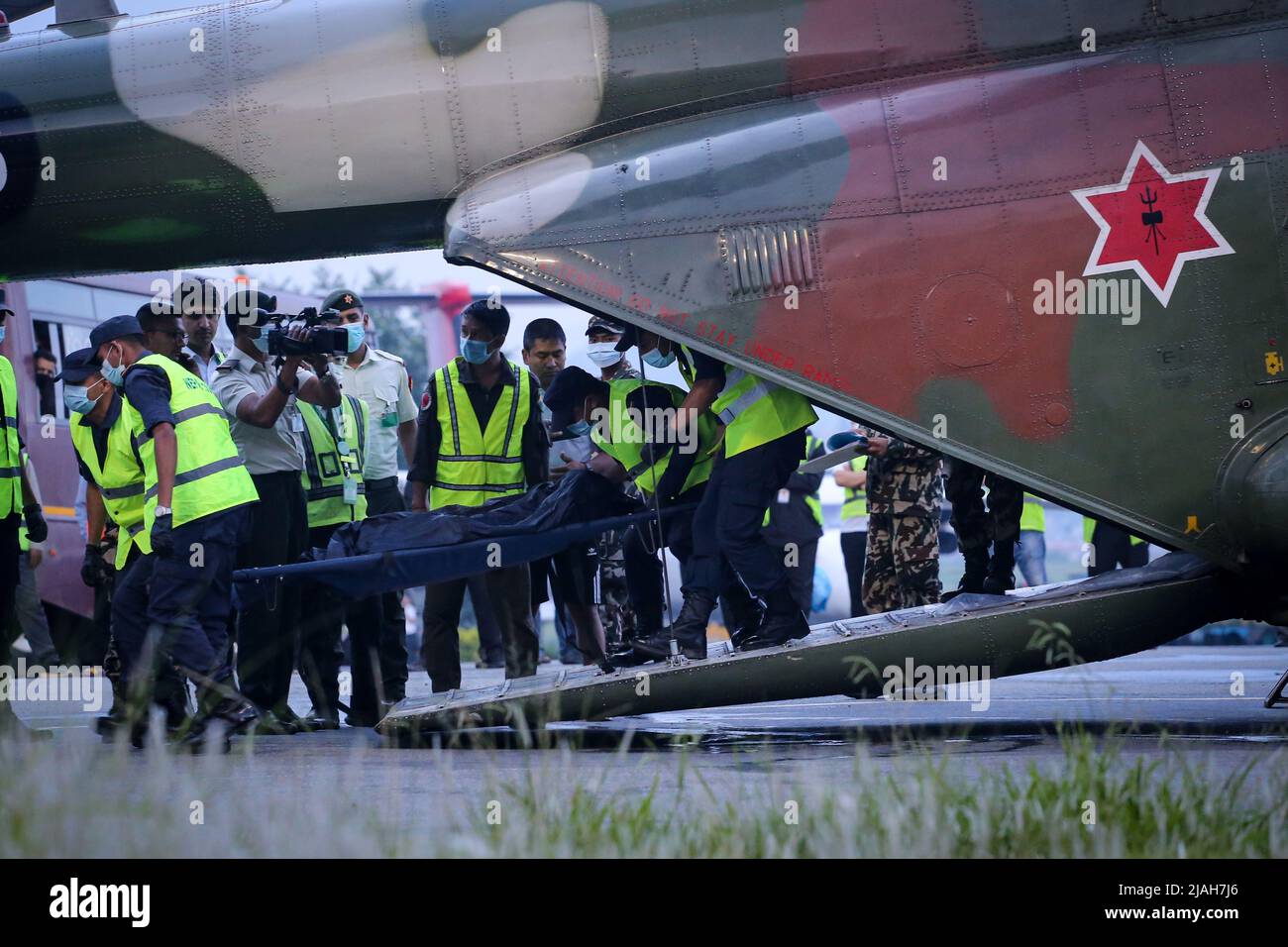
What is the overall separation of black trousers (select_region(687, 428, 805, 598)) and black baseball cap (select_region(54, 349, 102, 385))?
9.91 feet

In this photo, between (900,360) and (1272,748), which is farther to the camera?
(900,360)

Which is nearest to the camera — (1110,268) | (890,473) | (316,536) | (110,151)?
(1110,268)

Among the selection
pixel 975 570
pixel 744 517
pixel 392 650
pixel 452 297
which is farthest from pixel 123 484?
pixel 452 297

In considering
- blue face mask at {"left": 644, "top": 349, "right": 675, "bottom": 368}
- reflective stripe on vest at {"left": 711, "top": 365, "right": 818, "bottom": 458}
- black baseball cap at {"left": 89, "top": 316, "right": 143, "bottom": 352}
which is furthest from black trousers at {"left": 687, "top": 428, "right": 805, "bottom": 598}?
black baseball cap at {"left": 89, "top": 316, "right": 143, "bottom": 352}

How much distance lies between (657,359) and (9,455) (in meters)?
3.14

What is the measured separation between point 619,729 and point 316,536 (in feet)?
6.87

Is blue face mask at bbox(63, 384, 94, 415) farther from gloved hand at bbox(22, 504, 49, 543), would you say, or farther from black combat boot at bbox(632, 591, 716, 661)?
black combat boot at bbox(632, 591, 716, 661)

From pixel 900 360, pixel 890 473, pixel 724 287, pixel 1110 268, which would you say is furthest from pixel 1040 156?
pixel 890 473

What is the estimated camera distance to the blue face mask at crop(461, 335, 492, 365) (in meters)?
7.83

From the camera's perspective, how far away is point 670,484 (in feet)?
23.0

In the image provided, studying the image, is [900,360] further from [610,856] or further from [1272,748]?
[610,856]

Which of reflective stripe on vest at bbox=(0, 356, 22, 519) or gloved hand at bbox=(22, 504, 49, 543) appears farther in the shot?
gloved hand at bbox=(22, 504, 49, 543)

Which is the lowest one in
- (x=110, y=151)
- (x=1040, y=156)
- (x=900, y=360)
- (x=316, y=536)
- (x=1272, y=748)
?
(x=1272, y=748)
